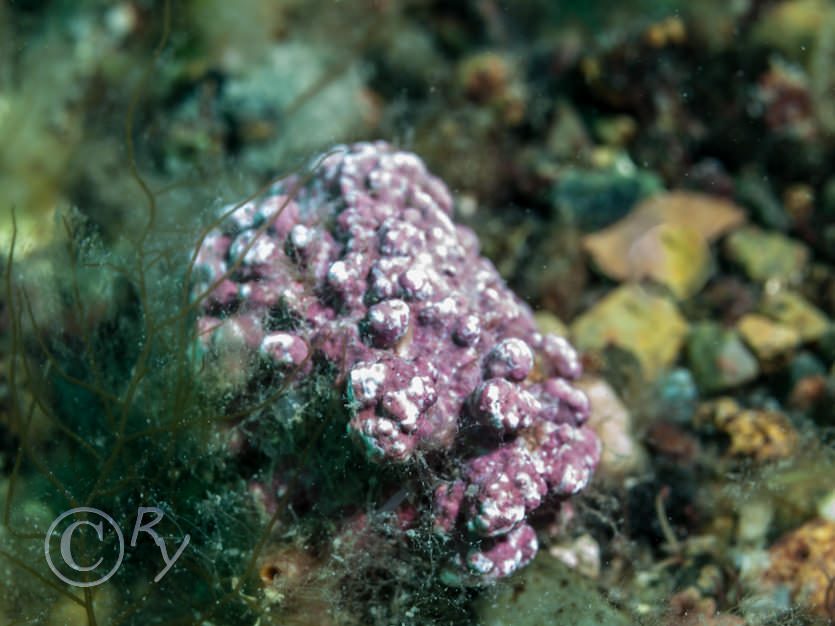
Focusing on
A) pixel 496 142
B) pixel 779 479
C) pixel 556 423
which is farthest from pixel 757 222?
pixel 556 423

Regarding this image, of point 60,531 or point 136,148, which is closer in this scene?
point 60,531

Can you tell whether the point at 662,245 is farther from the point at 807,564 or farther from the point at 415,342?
the point at 415,342

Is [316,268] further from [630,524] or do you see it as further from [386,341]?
[630,524]

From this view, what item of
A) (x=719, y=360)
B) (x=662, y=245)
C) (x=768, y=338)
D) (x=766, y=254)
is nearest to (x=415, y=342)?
(x=719, y=360)

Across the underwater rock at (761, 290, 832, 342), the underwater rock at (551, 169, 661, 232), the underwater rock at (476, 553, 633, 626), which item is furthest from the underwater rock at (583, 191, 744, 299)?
the underwater rock at (476, 553, 633, 626)
